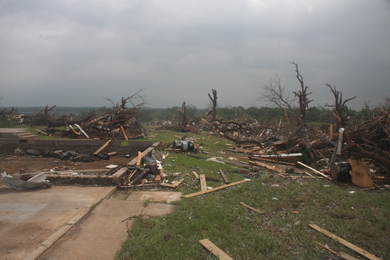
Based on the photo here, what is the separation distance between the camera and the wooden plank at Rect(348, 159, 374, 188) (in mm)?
5366

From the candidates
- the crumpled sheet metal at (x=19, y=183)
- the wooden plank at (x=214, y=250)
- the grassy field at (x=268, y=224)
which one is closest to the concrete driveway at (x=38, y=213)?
the crumpled sheet metal at (x=19, y=183)

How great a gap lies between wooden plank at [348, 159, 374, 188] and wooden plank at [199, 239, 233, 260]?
4653 millimetres

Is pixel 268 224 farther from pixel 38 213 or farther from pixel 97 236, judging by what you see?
pixel 38 213

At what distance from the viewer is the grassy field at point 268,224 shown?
290 cm

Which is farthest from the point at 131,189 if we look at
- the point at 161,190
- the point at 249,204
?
the point at 249,204

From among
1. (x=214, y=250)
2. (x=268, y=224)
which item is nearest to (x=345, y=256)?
(x=268, y=224)

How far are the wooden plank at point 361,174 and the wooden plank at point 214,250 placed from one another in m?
4.65

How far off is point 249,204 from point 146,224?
2124 millimetres

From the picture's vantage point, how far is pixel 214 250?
2.88m

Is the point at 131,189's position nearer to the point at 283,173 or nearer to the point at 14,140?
the point at 283,173

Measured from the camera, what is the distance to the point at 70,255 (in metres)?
2.70

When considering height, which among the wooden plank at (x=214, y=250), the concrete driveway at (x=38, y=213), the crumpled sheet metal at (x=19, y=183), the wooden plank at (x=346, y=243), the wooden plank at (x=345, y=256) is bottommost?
the wooden plank at (x=214, y=250)

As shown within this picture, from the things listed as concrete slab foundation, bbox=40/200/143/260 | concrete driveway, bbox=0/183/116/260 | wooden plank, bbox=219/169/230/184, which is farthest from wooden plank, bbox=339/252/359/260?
concrete driveway, bbox=0/183/116/260

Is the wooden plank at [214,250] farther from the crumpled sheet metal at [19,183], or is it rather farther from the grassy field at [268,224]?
the crumpled sheet metal at [19,183]
